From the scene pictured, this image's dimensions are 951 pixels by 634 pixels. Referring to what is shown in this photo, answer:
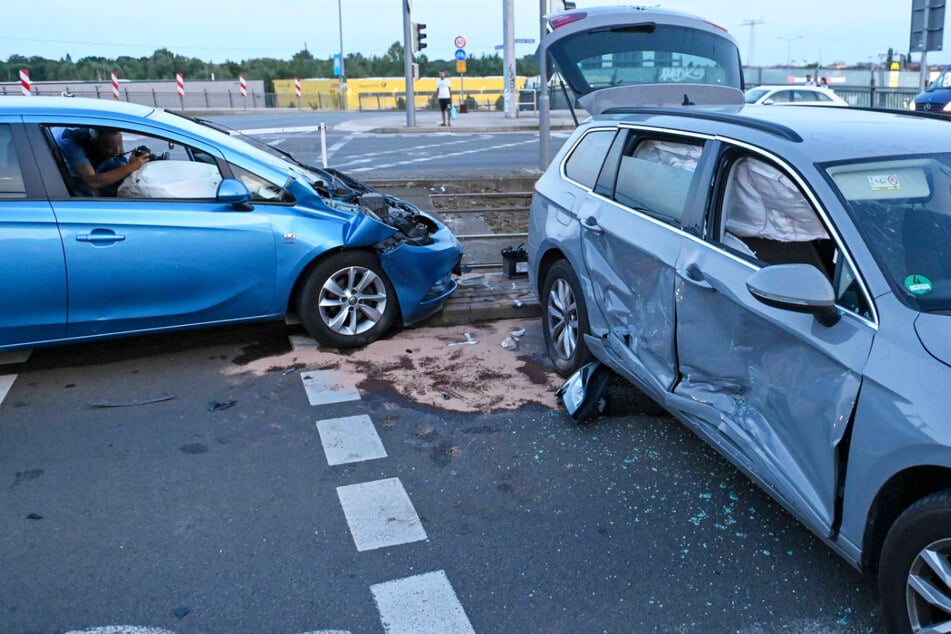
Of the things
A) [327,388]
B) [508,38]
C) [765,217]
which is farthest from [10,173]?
[508,38]

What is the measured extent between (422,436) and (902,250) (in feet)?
8.47

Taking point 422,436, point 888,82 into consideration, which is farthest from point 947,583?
point 888,82

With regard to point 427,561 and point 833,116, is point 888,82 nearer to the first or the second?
point 833,116

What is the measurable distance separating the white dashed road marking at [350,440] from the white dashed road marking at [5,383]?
2.05 m

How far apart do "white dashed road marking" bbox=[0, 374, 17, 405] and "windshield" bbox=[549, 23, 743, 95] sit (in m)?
Result: 5.34

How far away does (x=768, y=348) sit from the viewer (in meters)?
3.29

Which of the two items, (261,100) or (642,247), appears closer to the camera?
(642,247)

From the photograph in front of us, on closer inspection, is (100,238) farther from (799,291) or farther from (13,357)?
(799,291)

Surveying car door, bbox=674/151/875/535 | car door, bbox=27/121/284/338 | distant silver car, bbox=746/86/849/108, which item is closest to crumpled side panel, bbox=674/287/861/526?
car door, bbox=674/151/875/535

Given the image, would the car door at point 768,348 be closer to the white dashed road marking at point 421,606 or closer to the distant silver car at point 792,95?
the white dashed road marking at point 421,606

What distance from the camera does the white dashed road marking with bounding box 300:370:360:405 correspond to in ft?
17.0

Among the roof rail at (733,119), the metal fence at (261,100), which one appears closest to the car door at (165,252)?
the roof rail at (733,119)

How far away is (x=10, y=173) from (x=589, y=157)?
3551 millimetres

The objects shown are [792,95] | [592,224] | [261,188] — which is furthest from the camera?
[792,95]
